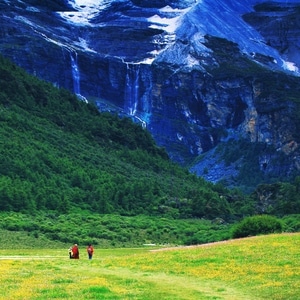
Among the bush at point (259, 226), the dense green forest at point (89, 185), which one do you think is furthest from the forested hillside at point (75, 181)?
the bush at point (259, 226)

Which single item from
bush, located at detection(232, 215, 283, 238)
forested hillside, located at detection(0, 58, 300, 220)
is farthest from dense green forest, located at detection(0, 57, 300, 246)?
bush, located at detection(232, 215, 283, 238)

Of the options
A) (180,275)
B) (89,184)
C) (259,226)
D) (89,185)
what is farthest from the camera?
(89,184)

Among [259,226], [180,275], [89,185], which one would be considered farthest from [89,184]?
[180,275]

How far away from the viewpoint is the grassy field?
36.4 meters

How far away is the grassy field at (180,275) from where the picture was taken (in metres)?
36.4

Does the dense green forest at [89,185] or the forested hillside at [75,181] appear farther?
the forested hillside at [75,181]

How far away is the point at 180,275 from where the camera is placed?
4538cm

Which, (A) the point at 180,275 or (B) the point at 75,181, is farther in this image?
(B) the point at 75,181

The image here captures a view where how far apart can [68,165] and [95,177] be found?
20.6 ft

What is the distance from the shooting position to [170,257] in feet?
179

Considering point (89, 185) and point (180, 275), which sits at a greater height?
point (89, 185)

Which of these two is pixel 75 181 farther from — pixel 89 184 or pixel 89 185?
pixel 89 185

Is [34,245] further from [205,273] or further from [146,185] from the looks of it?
[146,185]

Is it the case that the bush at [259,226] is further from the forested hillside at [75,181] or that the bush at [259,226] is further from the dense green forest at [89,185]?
the forested hillside at [75,181]
